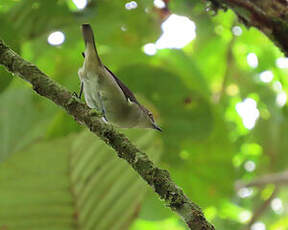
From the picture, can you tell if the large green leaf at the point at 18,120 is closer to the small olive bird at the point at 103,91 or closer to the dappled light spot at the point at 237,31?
the small olive bird at the point at 103,91

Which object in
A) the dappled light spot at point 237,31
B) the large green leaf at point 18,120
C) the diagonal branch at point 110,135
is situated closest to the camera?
the diagonal branch at point 110,135

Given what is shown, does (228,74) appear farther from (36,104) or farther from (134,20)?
(36,104)

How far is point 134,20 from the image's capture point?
3137 mm

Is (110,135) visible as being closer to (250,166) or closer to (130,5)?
(130,5)

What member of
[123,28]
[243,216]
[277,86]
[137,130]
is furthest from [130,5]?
[243,216]

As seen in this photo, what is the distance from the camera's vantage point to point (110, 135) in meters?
1.26

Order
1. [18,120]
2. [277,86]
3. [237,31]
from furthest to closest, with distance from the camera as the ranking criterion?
[277,86] < [237,31] < [18,120]

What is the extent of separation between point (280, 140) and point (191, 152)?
90 centimetres

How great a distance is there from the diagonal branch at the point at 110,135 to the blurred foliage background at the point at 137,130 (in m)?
0.30

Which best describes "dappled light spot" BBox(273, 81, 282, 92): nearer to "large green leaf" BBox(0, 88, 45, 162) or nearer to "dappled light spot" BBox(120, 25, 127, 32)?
"dappled light spot" BBox(120, 25, 127, 32)

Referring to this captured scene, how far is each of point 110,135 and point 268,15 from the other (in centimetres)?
90

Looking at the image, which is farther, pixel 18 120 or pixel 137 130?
pixel 18 120

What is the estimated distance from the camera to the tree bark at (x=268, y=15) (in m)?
1.85

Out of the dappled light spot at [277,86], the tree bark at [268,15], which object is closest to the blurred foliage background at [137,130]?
the dappled light spot at [277,86]
